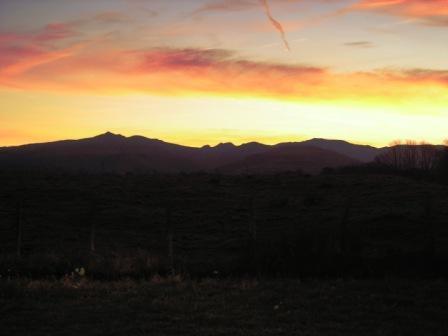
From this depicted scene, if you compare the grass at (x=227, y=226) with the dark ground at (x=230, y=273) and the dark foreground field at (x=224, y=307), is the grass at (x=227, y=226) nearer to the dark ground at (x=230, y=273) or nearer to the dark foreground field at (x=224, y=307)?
the dark ground at (x=230, y=273)

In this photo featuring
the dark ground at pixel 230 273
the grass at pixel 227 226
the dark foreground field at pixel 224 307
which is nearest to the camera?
the dark foreground field at pixel 224 307

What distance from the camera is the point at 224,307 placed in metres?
10.6

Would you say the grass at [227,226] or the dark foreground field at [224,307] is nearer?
the dark foreground field at [224,307]

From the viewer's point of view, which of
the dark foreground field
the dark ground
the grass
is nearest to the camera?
the dark foreground field

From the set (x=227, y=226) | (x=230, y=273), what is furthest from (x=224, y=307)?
(x=227, y=226)

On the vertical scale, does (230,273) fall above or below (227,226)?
below

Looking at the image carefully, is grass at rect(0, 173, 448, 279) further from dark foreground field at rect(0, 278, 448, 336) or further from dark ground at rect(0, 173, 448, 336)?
dark foreground field at rect(0, 278, 448, 336)

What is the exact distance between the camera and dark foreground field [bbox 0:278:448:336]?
9.02 m

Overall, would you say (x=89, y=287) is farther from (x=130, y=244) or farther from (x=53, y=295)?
(x=130, y=244)

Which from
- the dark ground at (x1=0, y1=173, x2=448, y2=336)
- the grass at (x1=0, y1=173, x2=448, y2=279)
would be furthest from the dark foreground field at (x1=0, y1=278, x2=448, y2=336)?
the grass at (x1=0, y1=173, x2=448, y2=279)

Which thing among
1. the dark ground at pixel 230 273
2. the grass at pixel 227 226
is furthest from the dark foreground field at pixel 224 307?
the grass at pixel 227 226

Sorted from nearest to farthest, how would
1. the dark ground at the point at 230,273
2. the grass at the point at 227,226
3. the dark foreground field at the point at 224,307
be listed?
the dark foreground field at the point at 224,307 → the dark ground at the point at 230,273 → the grass at the point at 227,226

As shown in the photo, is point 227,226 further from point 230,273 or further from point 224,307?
point 224,307

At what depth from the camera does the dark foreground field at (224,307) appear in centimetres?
902
